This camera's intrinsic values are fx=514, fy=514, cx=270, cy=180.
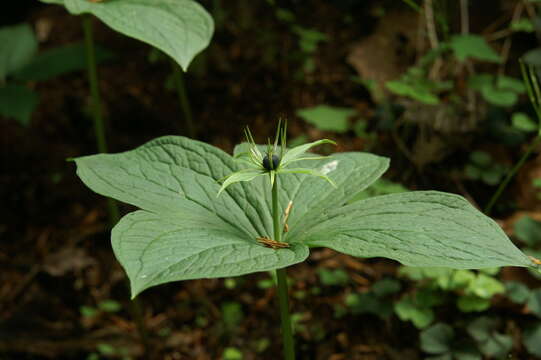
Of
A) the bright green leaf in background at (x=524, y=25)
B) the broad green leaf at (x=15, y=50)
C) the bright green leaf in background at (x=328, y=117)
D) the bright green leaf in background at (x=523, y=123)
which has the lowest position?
the bright green leaf in background at (x=523, y=123)

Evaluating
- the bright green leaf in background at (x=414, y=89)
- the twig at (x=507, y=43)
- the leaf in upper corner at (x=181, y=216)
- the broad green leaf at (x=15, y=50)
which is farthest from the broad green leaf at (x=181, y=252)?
the twig at (x=507, y=43)

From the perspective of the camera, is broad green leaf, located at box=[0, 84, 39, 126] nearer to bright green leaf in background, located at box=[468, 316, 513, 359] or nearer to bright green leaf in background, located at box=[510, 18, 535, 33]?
bright green leaf in background, located at box=[468, 316, 513, 359]

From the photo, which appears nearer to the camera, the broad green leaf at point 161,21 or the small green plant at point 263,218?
the small green plant at point 263,218

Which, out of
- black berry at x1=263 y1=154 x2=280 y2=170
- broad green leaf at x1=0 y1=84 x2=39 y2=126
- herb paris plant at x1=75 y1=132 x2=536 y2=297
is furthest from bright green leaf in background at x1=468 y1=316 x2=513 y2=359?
broad green leaf at x1=0 y1=84 x2=39 y2=126

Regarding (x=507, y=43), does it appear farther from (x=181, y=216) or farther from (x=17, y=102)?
(x=17, y=102)

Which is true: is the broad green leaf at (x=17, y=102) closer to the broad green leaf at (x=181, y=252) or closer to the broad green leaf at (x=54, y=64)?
the broad green leaf at (x=54, y=64)

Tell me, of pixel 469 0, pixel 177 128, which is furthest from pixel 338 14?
pixel 177 128
